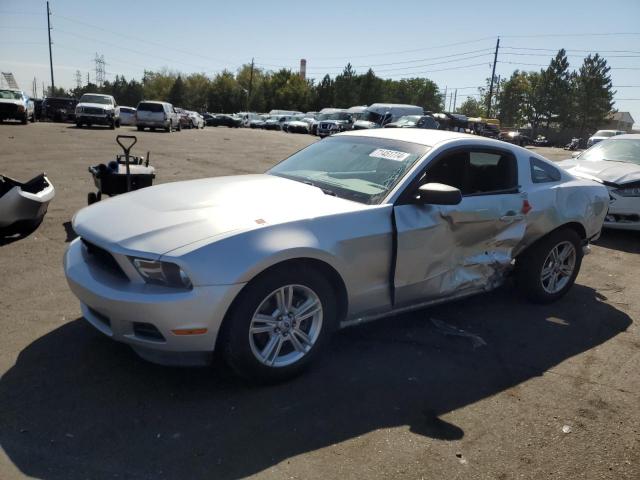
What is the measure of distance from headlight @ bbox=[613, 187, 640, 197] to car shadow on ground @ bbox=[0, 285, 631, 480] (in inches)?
171

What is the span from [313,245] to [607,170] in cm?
703

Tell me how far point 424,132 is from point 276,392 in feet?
8.41

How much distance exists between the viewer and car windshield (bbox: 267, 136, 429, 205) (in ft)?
12.4

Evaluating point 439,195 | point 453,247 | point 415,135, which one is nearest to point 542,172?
point 415,135

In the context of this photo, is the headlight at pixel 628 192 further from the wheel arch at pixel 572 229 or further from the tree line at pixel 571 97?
the tree line at pixel 571 97

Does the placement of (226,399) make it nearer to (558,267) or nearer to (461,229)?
(461,229)

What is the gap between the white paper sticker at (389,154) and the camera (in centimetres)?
399

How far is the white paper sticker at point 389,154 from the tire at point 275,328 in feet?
4.16

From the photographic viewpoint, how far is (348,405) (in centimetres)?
309

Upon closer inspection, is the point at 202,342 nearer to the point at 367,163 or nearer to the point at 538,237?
the point at 367,163

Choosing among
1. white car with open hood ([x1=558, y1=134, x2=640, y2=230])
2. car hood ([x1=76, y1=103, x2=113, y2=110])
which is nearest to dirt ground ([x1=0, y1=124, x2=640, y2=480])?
white car with open hood ([x1=558, y1=134, x2=640, y2=230])

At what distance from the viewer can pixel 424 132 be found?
448 cm

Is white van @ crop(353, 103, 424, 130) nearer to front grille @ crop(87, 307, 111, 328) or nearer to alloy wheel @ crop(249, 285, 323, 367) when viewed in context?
alloy wheel @ crop(249, 285, 323, 367)

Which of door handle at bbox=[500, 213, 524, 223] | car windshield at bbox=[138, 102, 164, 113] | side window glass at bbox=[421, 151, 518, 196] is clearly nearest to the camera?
side window glass at bbox=[421, 151, 518, 196]
